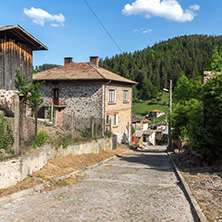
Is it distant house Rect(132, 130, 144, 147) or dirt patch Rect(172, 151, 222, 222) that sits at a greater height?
dirt patch Rect(172, 151, 222, 222)

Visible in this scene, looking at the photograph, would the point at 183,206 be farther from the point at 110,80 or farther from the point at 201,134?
the point at 110,80

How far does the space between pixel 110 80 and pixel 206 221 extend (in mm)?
17291

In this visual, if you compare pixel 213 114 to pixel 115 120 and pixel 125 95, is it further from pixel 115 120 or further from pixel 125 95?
pixel 125 95

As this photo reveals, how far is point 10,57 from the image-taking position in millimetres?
13414

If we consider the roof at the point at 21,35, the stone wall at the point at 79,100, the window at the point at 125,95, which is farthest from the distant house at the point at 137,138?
the roof at the point at 21,35

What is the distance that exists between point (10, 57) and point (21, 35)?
56.4 inches

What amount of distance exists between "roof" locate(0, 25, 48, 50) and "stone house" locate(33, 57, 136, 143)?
6.31 meters

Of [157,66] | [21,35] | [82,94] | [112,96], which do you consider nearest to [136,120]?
[112,96]

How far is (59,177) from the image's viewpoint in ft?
26.4

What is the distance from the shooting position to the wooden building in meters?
13.0

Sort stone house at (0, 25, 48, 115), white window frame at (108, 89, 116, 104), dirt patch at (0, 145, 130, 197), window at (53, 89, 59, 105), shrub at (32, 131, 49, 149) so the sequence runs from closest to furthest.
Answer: dirt patch at (0, 145, 130, 197) < shrub at (32, 131, 49, 149) < stone house at (0, 25, 48, 115) < white window frame at (108, 89, 116, 104) < window at (53, 89, 59, 105)

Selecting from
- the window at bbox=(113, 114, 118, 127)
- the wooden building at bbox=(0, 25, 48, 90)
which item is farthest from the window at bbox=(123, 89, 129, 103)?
the wooden building at bbox=(0, 25, 48, 90)

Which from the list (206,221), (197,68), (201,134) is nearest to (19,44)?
(201,134)

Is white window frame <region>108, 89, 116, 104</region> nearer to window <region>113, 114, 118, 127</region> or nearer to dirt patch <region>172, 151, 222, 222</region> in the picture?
window <region>113, 114, 118, 127</region>
